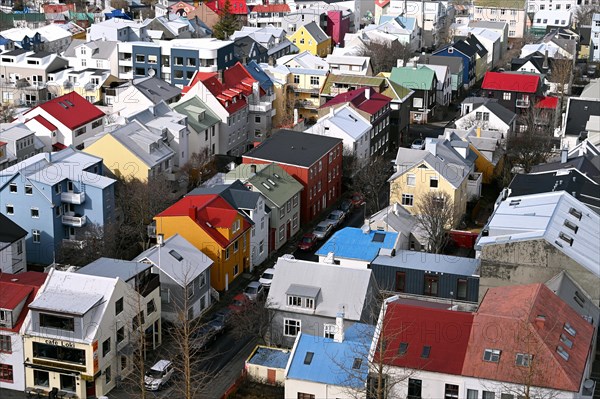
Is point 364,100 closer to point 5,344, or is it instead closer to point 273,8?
point 5,344

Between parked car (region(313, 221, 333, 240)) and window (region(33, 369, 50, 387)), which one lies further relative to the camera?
parked car (region(313, 221, 333, 240))

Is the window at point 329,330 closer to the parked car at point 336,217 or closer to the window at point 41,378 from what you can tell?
the window at point 41,378

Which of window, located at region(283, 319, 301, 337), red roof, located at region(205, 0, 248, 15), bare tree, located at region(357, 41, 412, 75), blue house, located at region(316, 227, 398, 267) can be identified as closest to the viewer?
window, located at region(283, 319, 301, 337)

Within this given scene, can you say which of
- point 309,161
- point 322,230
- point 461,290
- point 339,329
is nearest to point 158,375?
point 339,329

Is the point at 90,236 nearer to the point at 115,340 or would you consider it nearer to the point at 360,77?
the point at 115,340

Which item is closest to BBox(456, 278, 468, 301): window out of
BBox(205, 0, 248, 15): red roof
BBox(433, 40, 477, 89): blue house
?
BBox(433, 40, 477, 89): blue house

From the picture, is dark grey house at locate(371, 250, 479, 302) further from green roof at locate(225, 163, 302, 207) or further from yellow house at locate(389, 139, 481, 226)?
yellow house at locate(389, 139, 481, 226)

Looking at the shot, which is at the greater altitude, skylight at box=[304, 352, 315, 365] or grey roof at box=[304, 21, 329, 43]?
grey roof at box=[304, 21, 329, 43]

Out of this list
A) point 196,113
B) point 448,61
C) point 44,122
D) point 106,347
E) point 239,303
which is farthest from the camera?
point 448,61
